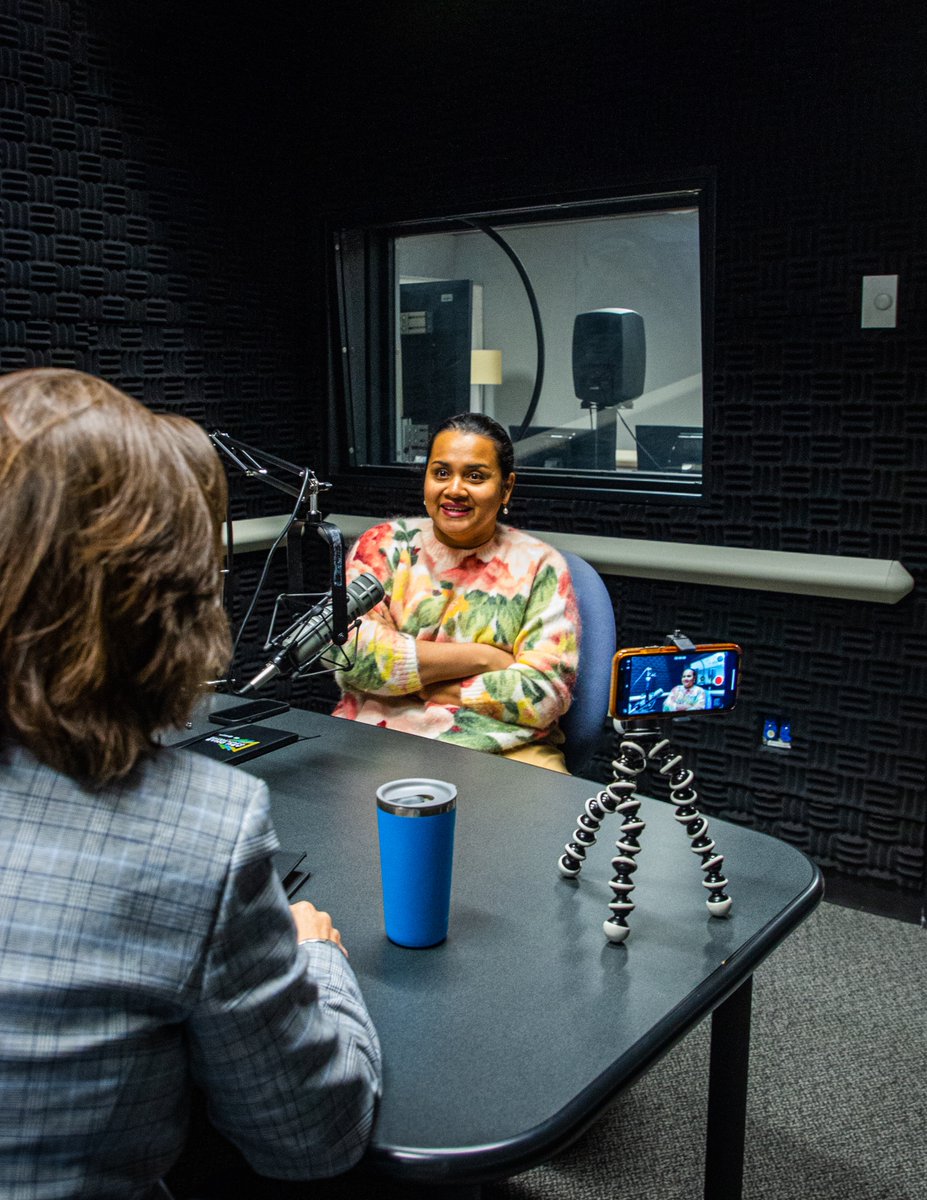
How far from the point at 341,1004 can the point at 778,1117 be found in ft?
5.02

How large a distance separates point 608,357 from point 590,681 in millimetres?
1539

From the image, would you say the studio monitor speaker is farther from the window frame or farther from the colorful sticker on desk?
the colorful sticker on desk

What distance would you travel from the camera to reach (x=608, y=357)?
345cm

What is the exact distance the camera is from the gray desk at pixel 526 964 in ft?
2.99

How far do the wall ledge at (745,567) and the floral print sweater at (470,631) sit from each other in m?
0.86

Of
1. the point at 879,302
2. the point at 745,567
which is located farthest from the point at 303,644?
the point at 879,302

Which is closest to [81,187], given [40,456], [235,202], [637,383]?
[235,202]

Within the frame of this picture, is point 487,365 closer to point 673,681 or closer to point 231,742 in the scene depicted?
point 231,742

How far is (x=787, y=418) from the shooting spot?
9.91ft

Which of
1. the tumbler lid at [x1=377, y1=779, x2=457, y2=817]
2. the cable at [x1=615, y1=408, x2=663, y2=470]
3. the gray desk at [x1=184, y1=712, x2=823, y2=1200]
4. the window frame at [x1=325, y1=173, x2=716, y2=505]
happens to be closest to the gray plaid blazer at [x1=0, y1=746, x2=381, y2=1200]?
the gray desk at [x1=184, y1=712, x2=823, y2=1200]

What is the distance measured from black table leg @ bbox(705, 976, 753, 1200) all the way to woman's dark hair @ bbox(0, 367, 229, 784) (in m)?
0.87

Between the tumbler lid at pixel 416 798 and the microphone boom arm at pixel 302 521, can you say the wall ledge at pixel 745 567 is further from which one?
the tumbler lid at pixel 416 798

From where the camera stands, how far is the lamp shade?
3686mm

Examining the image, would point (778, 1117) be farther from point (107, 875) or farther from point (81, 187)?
point (81, 187)
